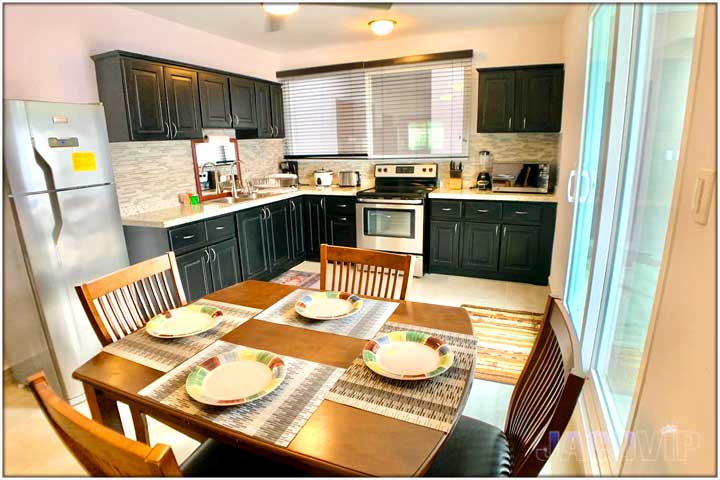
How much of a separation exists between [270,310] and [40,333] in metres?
1.73

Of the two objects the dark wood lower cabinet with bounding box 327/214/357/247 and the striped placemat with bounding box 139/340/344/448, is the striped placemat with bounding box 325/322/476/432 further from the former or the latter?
the dark wood lower cabinet with bounding box 327/214/357/247

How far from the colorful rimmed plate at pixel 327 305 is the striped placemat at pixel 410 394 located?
31cm

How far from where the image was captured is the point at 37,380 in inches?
33.2

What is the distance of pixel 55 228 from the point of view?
2197 mm

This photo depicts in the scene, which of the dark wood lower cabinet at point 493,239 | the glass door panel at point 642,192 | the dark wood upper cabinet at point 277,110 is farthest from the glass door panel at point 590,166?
the dark wood upper cabinet at point 277,110

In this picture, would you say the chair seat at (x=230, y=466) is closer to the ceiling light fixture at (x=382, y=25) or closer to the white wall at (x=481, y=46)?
the ceiling light fixture at (x=382, y=25)

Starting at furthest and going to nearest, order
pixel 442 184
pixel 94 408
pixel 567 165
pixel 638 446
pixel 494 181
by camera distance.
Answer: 1. pixel 442 184
2. pixel 494 181
3. pixel 567 165
4. pixel 94 408
5. pixel 638 446

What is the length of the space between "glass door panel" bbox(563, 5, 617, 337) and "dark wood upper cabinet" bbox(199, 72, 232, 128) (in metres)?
3.00

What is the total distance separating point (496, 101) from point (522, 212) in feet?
3.70

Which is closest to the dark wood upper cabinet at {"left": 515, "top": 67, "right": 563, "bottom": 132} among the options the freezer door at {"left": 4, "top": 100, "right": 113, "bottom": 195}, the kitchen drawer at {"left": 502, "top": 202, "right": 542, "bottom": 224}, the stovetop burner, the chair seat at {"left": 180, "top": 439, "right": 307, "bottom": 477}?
the kitchen drawer at {"left": 502, "top": 202, "right": 542, "bottom": 224}

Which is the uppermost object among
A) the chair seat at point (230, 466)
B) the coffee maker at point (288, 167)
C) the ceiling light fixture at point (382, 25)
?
the ceiling light fixture at point (382, 25)

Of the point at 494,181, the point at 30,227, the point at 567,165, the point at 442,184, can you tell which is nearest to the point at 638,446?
the point at 567,165

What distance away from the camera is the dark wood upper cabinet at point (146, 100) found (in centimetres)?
281

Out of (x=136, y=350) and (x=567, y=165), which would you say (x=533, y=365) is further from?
(x=567, y=165)
